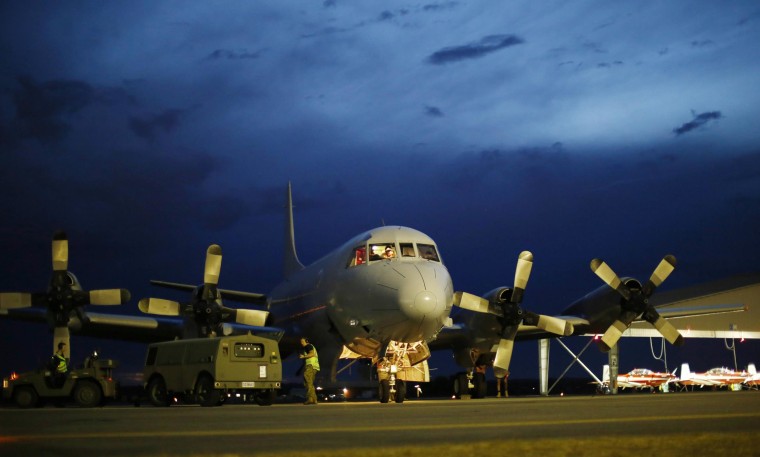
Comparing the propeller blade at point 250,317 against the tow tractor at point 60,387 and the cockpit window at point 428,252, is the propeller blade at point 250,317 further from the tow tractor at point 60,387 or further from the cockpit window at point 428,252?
the cockpit window at point 428,252

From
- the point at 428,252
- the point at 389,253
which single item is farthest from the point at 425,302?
the point at 428,252

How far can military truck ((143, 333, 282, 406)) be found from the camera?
22531mm

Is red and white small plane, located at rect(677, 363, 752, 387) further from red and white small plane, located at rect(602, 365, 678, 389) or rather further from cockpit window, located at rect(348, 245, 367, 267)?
cockpit window, located at rect(348, 245, 367, 267)

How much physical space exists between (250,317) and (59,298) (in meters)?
6.32

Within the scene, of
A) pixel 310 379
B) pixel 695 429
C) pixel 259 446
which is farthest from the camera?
pixel 310 379

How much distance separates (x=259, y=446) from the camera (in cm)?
941

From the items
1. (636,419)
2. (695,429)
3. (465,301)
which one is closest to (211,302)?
(465,301)

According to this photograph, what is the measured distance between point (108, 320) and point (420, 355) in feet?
34.4

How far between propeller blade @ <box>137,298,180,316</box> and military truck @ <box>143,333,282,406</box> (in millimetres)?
3327

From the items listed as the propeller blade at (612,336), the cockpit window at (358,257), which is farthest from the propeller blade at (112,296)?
the propeller blade at (612,336)

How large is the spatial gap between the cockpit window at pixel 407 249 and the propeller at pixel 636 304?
754 cm

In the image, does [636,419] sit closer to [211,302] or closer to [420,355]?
[420,355]

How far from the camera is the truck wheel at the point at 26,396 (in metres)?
23.5

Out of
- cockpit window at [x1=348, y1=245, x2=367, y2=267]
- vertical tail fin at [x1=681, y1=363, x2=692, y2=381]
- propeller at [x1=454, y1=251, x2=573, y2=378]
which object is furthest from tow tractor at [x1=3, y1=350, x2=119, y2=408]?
vertical tail fin at [x1=681, y1=363, x2=692, y2=381]
